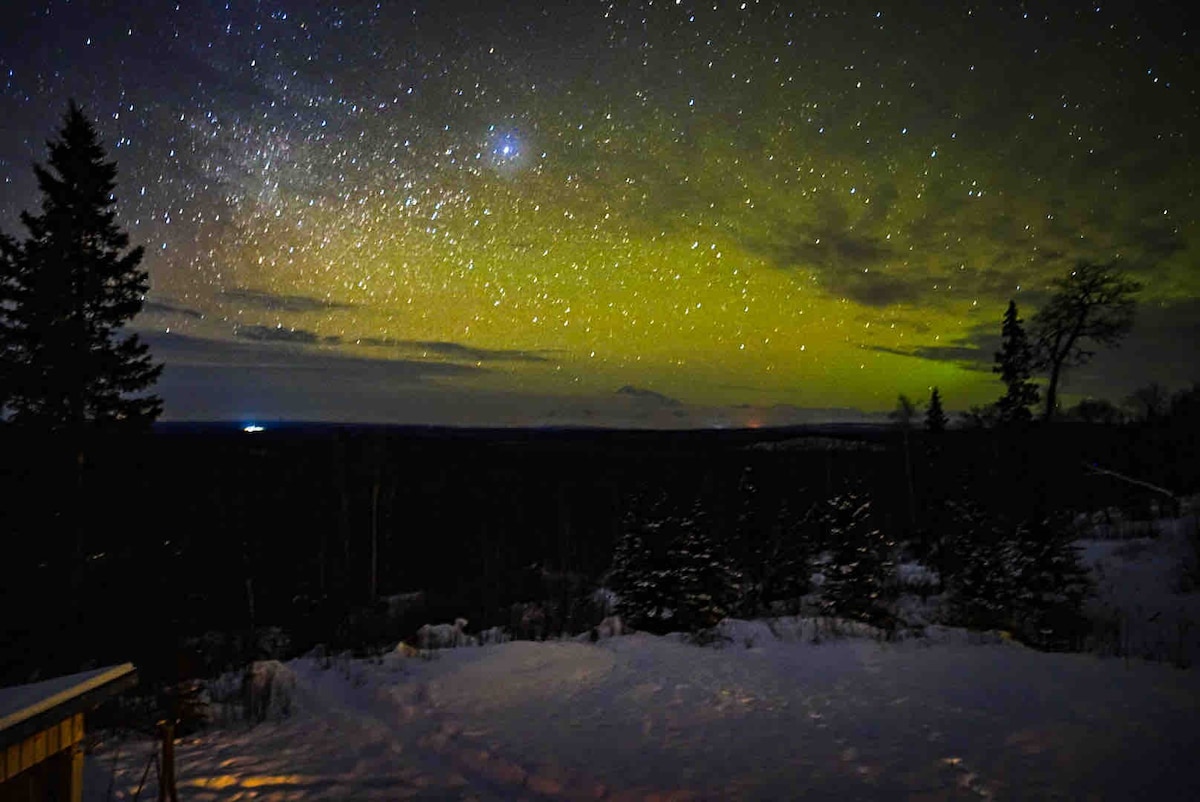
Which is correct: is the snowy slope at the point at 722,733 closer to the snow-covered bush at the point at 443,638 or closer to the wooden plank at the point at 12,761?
the wooden plank at the point at 12,761

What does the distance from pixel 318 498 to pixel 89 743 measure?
150 ft

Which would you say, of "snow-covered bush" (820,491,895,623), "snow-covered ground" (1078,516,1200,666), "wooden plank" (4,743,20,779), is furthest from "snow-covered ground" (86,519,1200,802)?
"snow-covered bush" (820,491,895,623)

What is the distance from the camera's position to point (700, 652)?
1129cm

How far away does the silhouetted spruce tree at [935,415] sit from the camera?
4841 cm

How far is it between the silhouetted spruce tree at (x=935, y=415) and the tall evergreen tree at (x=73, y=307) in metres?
47.5

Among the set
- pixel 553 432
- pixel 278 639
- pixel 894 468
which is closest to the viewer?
pixel 278 639

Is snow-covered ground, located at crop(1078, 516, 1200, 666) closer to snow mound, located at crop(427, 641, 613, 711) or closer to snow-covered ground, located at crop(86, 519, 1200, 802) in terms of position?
snow-covered ground, located at crop(86, 519, 1200, 802)

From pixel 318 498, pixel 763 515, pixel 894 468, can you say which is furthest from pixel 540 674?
pixel 894 468

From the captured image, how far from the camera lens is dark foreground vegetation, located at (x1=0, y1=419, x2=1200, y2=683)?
629 inches

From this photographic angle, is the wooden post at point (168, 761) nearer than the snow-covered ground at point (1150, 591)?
Yes

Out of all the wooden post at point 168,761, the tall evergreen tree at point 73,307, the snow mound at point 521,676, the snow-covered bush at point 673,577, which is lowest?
the snow-covered bush at point 673,577

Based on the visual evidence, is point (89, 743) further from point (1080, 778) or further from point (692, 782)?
point (1080, 778)

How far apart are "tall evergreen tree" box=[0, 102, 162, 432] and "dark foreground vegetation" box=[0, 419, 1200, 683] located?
0.94 meters

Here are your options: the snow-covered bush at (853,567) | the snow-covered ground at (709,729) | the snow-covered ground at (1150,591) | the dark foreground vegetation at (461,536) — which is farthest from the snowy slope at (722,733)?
the snow-covered bush at (853,567)
